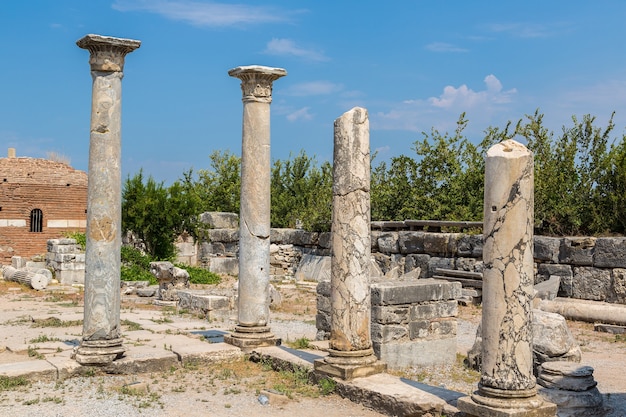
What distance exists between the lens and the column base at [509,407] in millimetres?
5832

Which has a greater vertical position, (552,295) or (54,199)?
(54,199)

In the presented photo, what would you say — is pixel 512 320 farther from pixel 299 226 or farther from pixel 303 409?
pixel 299 226

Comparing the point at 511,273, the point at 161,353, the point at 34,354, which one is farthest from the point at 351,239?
the point at 34,354

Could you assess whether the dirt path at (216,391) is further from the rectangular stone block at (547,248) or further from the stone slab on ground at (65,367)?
the rectangular stone block at (547,248)

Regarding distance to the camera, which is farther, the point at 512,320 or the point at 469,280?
the point at 469,280

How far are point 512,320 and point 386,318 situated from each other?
3.53 m

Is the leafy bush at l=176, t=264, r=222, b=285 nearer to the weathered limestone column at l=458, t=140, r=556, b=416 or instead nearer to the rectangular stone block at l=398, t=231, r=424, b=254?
the rectangular stone block at l=398, t=231, r=424, b=254

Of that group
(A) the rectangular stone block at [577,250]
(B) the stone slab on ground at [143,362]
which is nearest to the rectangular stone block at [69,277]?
(B) the stone slab on ground at [143,362]

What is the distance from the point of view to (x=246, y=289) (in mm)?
9906

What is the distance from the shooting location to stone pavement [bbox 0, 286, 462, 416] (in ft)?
22.8

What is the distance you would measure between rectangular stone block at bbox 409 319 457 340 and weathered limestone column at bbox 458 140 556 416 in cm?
357

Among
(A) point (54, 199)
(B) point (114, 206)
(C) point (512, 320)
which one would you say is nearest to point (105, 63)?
(B) point (114, 206)

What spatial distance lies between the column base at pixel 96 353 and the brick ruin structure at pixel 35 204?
20441 millimetres

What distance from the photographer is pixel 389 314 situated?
9.45m
